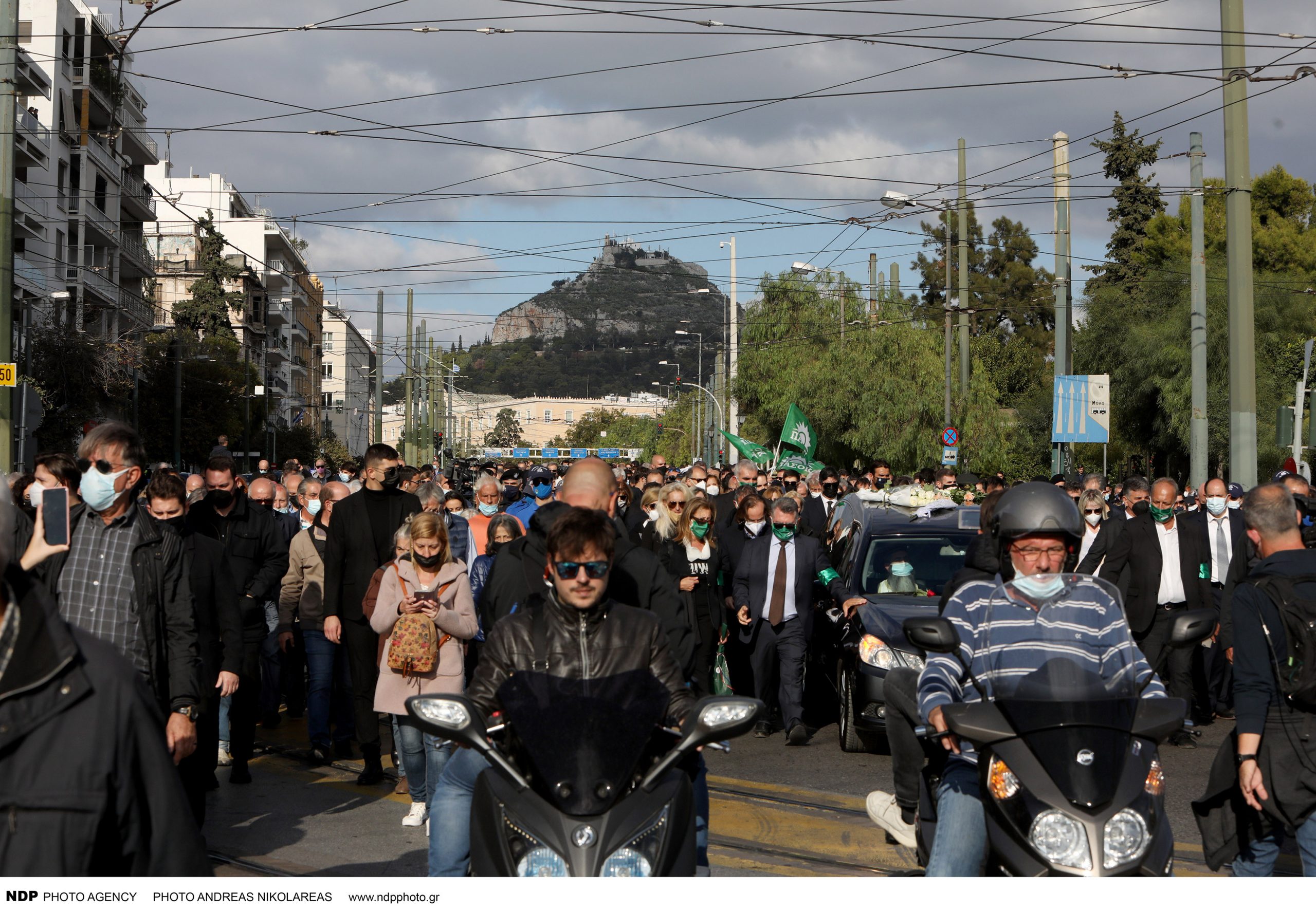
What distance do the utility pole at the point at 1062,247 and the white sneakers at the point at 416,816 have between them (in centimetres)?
1722

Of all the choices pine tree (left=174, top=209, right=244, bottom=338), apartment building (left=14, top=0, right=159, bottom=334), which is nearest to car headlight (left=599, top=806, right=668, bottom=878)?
apartment building (left=14, top=0, right=159, bottom=334)

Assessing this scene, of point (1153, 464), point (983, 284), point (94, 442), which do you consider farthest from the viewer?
point (983, 284)

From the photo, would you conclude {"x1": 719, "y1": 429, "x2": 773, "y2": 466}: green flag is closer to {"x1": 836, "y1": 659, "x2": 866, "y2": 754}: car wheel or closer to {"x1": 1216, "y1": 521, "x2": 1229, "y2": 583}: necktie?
{"x1": 1216, "y1": 521, "x2": 1229, "y2": 583}: necktie

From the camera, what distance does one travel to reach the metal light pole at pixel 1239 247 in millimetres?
15586

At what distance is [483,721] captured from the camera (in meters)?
3.85

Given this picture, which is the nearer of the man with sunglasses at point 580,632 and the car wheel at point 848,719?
the man with sunglasses at point 580,632

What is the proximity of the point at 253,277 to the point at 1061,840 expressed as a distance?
98.7m

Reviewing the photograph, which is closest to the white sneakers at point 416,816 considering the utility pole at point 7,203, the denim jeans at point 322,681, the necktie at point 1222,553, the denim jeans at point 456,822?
the denim jeans at point 322,681

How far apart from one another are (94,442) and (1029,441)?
42598mm

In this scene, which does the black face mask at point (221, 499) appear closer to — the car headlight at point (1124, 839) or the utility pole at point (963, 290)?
the car headlight at point (1124, 839)

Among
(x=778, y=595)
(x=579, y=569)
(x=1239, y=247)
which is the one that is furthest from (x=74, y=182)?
(x=579, y=569)

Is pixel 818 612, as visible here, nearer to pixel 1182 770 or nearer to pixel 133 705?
pixel 1182 770

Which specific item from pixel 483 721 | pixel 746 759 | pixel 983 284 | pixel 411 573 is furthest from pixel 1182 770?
pixel 983 284

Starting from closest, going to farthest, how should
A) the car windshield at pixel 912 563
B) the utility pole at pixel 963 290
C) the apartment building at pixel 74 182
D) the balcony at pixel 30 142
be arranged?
the car windshield at pixel 912 563
the utility pole at pixel 963 290
the balcony at pixel 30 142
the apartment building at pixel 74 182
